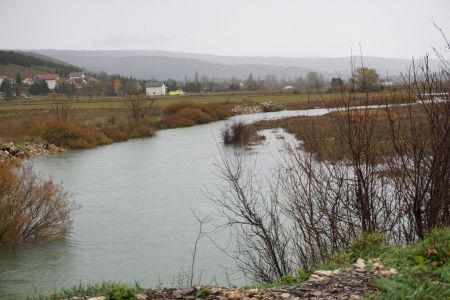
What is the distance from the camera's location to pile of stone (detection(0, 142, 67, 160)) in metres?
26.9

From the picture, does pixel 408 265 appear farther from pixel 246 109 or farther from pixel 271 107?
pixel 271 107

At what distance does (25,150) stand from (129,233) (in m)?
18.6

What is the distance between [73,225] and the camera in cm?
1313

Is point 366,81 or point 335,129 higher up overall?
point 366,81

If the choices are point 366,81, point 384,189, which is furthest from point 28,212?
point 366,81

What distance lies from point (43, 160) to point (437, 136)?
2342cm

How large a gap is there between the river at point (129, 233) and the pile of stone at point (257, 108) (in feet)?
107

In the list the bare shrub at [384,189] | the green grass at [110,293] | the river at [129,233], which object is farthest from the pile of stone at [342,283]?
the river at [129,233]

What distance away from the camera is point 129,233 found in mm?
12297

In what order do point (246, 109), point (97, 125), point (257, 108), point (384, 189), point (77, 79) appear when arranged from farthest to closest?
point (77, 79) < point (257, 108) < point (246, 109) < point (97, 125) < point (384, 189)

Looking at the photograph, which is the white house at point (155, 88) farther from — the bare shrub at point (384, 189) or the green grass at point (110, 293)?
the green grass at point (110, 293)

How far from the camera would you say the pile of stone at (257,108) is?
188 feet

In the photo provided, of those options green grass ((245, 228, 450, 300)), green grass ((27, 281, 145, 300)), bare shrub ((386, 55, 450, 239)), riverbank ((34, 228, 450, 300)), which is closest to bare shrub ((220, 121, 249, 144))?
bare shrub ((386, 55, 450, 239))

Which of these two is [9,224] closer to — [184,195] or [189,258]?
[189,258]
